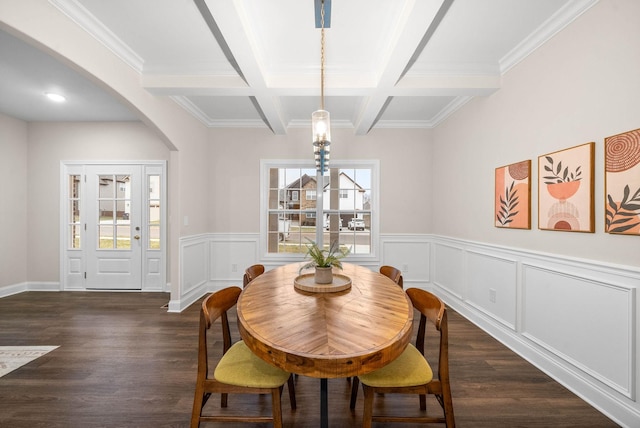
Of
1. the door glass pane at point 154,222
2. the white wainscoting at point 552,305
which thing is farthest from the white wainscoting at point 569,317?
the door glass pane at point 154,222

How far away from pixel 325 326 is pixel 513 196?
2409 mm

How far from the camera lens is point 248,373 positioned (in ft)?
4.43

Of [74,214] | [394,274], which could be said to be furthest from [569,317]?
[74,214]

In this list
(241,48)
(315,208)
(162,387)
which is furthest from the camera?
(315,208)

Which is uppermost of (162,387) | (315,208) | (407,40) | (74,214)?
(407,40)

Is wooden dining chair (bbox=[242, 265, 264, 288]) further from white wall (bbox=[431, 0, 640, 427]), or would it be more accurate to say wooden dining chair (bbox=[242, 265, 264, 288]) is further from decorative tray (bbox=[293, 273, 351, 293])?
white wall (bbox=[431, 0, 640, 427])

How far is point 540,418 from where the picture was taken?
1.75m

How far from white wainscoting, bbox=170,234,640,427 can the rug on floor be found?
1.24 m

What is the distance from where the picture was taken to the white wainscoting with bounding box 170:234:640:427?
1698mm

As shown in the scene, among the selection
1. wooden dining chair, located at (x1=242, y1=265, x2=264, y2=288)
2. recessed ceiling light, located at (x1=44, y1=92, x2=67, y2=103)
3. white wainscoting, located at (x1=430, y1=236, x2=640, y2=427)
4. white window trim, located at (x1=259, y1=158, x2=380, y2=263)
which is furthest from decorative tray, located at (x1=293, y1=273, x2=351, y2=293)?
recessed ceiling light, located at (x1=44, y1=92, x2=67, y2=103)

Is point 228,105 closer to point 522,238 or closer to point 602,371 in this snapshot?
point 522,238

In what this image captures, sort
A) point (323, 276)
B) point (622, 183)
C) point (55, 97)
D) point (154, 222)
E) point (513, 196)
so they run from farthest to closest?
1. point (154, 222)
2. point (55, 97)
3. point (513, 196)
4. point (323, 276)
5. point (622, 183)

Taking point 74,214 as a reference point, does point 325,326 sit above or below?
below

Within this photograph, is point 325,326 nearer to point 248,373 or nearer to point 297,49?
point 248,373
